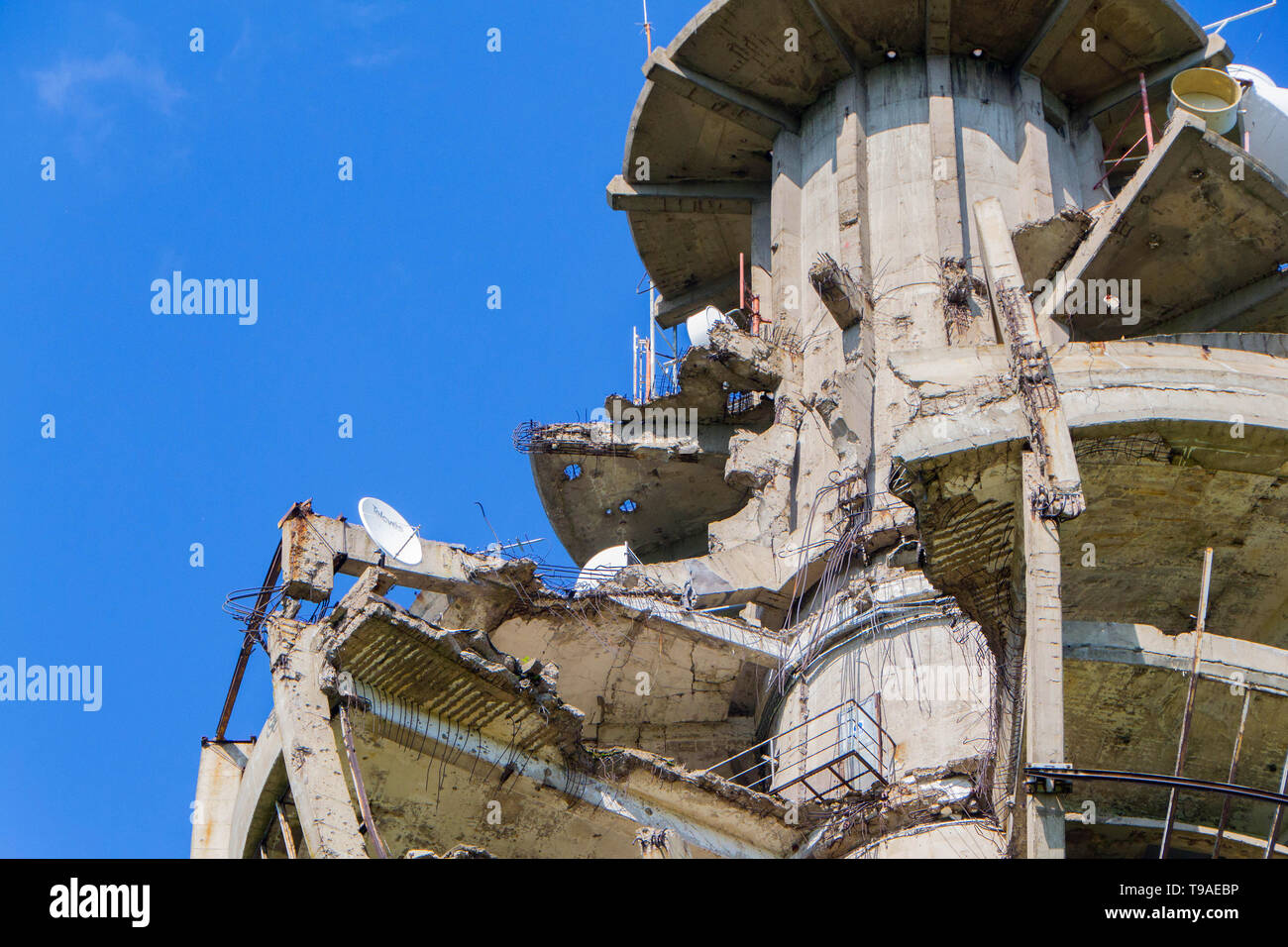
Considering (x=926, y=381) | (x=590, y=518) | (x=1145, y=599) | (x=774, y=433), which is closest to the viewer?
(x=926, y=381)

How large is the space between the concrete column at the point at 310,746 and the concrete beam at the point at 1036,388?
973 cm

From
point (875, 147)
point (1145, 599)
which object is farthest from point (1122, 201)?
point (1145, 599)

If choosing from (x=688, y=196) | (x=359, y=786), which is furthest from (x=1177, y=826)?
(x=688, y=196)

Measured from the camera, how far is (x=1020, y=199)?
33.8 meters

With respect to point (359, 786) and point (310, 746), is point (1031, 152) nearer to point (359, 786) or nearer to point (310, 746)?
point (310, 746)

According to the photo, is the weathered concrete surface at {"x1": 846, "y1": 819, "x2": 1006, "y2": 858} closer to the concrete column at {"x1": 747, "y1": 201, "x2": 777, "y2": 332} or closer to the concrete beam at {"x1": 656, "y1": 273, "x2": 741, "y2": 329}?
the concrete column at {"x1": 747, "y1": 201, "x2": 777, "y2": 332}

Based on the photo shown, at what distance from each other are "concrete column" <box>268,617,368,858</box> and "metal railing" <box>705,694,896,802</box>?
6528 mm

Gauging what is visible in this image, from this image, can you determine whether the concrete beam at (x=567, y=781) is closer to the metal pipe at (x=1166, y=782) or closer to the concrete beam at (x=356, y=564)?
the concrete beam at (x=356, y=564)

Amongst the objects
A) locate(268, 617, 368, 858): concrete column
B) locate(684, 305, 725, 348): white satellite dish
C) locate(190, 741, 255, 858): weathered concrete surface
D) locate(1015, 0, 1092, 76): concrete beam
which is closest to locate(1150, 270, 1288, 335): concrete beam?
locate(1015, 0, 1092, 76): concrete beam

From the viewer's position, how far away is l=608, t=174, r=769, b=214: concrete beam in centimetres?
3931

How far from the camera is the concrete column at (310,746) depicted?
858 inches

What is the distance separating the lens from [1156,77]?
121ft
